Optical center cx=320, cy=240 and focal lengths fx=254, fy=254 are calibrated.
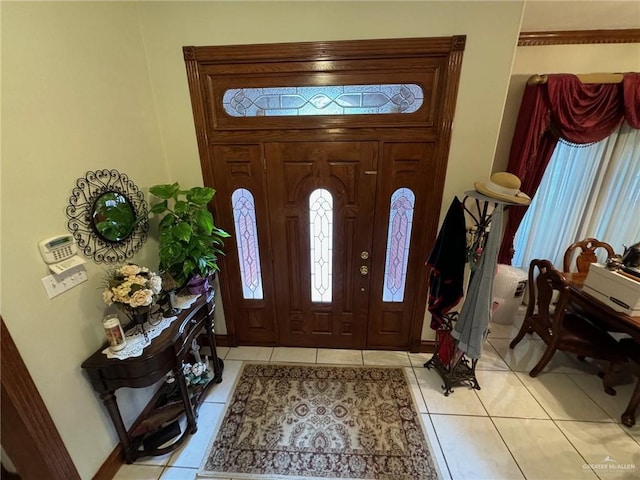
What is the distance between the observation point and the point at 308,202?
7.00 feet

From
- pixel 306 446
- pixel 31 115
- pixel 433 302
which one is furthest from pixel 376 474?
pixel 31 115

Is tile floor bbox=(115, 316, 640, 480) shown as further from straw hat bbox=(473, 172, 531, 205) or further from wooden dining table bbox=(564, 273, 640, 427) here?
straw hat bbox=(473, 172, 531, 205)

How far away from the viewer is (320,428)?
1845mm

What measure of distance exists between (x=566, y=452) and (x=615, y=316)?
99 centimetres

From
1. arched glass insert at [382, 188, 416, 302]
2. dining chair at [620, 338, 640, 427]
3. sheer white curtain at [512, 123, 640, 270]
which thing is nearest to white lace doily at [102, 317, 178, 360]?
arched glass insert at [382, 188, 416, 302]

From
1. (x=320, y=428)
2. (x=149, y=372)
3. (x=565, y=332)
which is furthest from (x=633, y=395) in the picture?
(x=149, y=372)

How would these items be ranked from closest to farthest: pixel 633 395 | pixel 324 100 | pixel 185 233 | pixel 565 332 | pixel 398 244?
pixel 185 233, pixel 633 395, pixel 324 100, pixel 565 332, pixel 398 244

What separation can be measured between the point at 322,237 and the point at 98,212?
5.02ft

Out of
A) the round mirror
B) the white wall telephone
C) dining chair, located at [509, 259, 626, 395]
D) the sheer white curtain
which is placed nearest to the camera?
the white wall telephone

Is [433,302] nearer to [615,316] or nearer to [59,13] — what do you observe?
[615,316]

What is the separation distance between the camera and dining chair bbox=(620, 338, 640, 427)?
1.79 m

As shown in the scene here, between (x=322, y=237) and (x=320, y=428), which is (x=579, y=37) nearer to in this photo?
(x=322, y=237)

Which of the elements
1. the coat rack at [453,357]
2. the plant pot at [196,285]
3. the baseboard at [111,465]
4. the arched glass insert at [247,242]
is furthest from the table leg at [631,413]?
the baseboard at [111,465]

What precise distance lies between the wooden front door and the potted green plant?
1.85 ft
